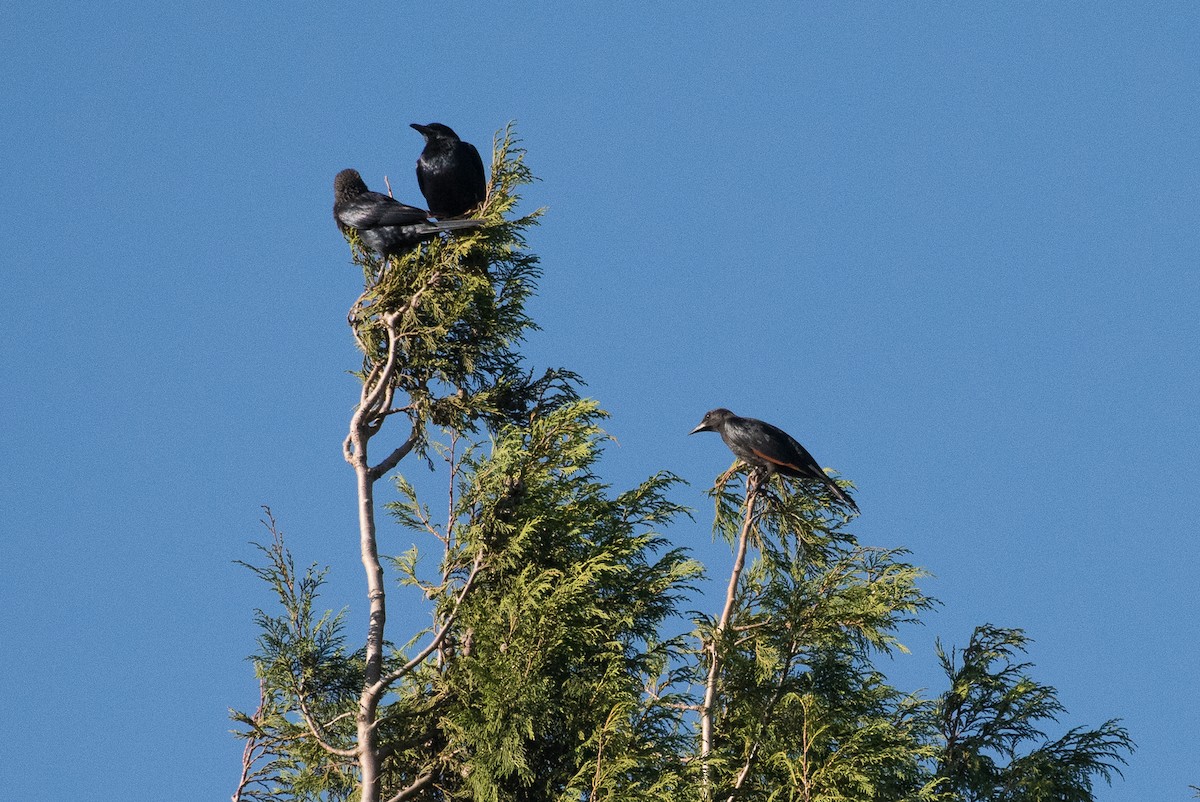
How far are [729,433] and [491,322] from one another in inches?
81.9

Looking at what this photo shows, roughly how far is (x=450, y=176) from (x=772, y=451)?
13.5 feet

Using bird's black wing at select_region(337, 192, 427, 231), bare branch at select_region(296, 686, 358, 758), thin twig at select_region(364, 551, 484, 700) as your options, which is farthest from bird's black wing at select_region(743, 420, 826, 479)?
bare branch at select_region(296, 686, 358, 758)

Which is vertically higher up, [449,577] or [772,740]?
[449,577]

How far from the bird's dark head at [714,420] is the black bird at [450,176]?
9.17ft

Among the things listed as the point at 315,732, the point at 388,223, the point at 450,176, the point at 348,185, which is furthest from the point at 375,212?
the point at 315,732

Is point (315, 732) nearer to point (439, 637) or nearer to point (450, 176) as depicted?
point (439, 637)

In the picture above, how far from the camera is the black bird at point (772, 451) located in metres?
11.9

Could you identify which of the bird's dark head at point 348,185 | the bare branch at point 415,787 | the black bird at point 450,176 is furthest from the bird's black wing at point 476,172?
the bare branch at point 415,787

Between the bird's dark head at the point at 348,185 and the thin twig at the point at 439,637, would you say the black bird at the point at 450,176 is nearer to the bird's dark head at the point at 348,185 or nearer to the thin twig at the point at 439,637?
the bird's dark head at the point at 348,185

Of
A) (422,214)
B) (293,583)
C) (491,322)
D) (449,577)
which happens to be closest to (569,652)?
(449,577)

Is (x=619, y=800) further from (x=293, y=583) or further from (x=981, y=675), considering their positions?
(x=981, y=675)

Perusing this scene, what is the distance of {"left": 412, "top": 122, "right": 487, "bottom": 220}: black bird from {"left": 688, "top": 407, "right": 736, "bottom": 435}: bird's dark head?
9.17ft

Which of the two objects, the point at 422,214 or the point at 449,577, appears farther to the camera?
the point at 422,214

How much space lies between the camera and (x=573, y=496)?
38.2ft
